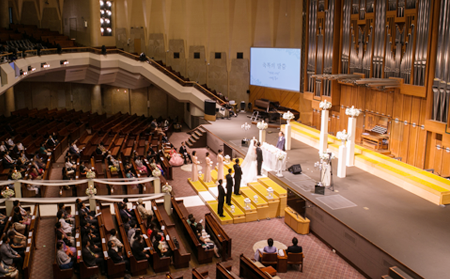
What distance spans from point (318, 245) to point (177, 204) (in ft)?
12.0

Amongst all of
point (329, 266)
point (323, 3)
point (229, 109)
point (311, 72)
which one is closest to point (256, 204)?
point (329, 266)

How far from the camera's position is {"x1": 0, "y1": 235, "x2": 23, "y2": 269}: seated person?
7887mm

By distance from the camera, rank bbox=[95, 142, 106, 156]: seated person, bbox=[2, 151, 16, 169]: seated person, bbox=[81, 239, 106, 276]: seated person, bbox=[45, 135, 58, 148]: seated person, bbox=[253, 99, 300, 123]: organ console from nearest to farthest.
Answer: bbox=[81, 239, 106, 276]: seated person < bbox=[2, 151, 16, 169]: seated person < bbox=[95, 142, 106, 156]: seated person < bbox=[45, 135, 58, 148]: seated person < bbox=[253, 99, 300, 123]: organ console

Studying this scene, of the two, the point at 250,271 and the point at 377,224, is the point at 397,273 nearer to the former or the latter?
the point at 377,224

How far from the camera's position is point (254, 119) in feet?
64.9

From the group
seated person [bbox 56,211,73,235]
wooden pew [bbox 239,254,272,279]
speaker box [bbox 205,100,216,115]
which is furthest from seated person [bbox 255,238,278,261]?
speaker box [bbox 205,100,216,115]

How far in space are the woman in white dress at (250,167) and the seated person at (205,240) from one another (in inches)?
138

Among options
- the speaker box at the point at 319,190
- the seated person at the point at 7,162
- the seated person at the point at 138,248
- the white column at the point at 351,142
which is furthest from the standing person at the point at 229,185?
the seated person at the point at 7,162

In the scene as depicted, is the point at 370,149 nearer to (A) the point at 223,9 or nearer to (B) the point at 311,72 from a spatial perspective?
(B) the point at 311,72

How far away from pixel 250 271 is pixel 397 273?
2553mm

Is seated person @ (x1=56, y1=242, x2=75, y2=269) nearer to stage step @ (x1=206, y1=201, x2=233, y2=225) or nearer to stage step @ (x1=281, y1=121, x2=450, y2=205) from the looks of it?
stage step @ (x1=206, y1=201, x2=233, y2=225)

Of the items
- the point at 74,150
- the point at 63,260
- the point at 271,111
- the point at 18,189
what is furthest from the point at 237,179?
the point at 271,111

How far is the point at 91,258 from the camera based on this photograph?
809 centimetres

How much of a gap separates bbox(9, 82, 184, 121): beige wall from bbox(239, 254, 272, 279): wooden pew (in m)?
17.7
